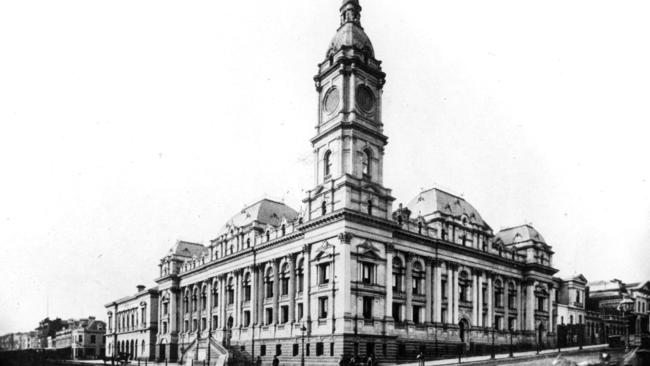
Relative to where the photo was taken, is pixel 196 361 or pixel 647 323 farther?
pixel 196 361

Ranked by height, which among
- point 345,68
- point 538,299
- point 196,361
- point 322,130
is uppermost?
point 345,68

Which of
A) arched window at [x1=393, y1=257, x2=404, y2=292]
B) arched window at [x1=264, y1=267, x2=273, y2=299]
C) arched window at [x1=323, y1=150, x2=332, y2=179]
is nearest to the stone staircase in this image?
arched window at [x1=264, y1=267, x2=273, y2=299]

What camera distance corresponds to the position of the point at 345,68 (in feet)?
175

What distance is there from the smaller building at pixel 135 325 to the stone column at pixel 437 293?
42544 millimetres

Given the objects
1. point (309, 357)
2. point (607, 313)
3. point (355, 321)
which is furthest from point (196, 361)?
point (607, 313)

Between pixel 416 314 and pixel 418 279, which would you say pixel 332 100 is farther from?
pixel 416 314

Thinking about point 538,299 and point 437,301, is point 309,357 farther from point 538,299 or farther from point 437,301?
point 538,299

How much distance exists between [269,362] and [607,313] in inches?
2101

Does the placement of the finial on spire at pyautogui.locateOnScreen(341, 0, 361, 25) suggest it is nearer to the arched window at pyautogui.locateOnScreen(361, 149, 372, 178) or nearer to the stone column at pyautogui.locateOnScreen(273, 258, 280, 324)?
the arched window at pyautogui.locateOnScreen(361, 149, 372, 178)

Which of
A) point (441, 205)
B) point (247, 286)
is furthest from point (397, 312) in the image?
point (247, 286)

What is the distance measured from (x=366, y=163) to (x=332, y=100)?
21.8 feet

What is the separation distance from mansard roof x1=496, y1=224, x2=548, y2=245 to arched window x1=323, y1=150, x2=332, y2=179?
30467 millimetres

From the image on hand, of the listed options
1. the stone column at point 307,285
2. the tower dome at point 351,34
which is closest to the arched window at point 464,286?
the stone column at point 307,285

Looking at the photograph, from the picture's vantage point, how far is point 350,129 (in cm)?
5259
